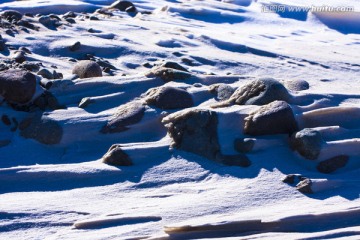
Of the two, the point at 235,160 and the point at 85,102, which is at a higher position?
the point at 85,102

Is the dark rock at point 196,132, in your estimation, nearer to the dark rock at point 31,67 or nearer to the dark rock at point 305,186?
the dark rock at point 305,186

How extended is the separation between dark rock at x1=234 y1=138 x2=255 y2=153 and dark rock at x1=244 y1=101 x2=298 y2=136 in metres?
0.08

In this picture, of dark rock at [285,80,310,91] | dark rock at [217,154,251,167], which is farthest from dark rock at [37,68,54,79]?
dark rock at [285,80,310,91]

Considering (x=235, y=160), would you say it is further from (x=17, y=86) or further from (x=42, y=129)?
(x=17, y=86)

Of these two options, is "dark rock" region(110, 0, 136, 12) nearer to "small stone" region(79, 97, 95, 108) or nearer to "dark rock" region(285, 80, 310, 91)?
"dark rock" region(285, 80, 310, 91)

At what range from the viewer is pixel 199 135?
2.90 m

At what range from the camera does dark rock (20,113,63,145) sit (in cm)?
295

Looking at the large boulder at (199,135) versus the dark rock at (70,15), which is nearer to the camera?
the large boulder at (199,135)

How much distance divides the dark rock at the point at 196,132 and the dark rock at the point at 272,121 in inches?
7.4

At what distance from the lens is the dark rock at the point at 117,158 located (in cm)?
278

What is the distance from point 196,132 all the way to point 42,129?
2.52ft

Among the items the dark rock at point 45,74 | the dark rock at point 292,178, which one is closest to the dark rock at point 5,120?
the dark rock at point 45,74

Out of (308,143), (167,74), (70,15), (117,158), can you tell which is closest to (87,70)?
(167,74)

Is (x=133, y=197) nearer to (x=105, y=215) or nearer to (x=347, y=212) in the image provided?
(x=105, y=215)
